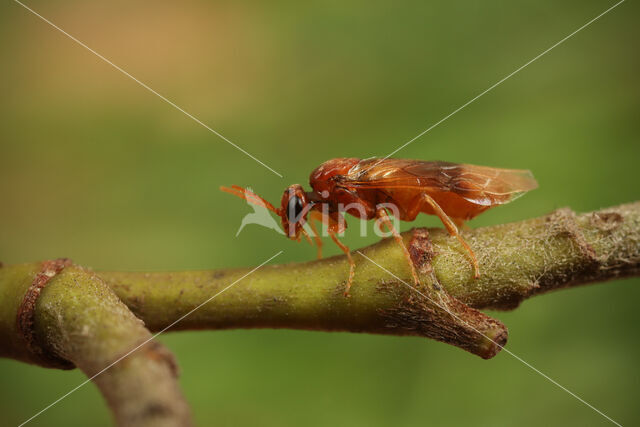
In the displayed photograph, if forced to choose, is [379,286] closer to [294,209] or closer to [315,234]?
[294,209]

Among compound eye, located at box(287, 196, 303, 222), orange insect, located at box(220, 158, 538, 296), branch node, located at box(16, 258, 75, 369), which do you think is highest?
orange insect, located at box(220, 158, 538, 296)

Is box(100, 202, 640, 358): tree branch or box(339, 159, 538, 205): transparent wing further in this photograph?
box(339, 159, 538, 205): transparent wing

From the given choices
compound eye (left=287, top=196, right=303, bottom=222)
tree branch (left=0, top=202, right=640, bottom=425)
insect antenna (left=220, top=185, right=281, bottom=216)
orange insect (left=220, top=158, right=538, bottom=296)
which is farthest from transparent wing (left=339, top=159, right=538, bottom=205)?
tree branch (left=0, top=202, right=640, bottom=425)

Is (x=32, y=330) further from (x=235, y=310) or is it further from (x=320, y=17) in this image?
(x=320, y=17)

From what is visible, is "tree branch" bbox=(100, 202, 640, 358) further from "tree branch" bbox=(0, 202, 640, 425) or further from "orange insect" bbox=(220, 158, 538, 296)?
"orange insect" bbox=(220, 158, 538, 296)

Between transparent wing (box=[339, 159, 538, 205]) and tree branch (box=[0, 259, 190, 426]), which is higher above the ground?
transparent wing (box=[339, 159, 538, 205])

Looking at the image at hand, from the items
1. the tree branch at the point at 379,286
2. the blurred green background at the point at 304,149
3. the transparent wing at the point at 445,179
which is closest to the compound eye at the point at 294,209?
the transparent wing at the point at 445,179

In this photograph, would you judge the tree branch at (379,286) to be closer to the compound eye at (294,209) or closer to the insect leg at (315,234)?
the compound eye at (294,209)

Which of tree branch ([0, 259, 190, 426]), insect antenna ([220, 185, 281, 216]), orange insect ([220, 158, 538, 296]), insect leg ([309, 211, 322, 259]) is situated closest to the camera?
tree branch ([0, 259, 190, 426])

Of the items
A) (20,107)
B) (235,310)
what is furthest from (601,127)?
(20,107)

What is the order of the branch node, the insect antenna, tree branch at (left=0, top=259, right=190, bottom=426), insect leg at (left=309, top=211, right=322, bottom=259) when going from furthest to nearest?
insect leg at (left=309, top=211, right=322, bottom=259)
the insect antenna
the branch node
tree branch at (left=0, top=259, right=190, bottom=426)
